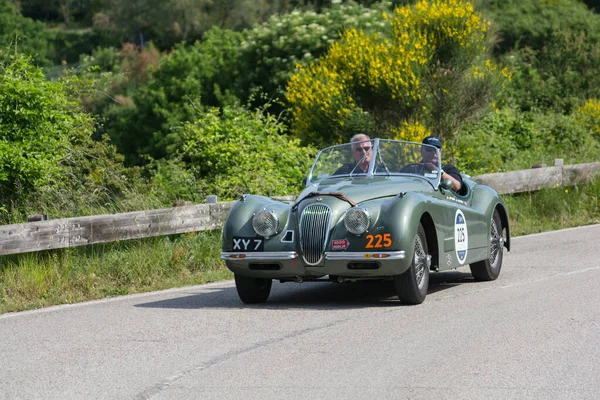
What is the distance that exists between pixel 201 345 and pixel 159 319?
1.44 meters

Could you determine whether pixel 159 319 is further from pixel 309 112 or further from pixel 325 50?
pixel 325 50

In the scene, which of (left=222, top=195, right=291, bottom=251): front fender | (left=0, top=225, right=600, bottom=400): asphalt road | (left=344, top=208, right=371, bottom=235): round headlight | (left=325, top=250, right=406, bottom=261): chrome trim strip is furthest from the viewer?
(left=222, top=195, right=291, bottom=251): front fender

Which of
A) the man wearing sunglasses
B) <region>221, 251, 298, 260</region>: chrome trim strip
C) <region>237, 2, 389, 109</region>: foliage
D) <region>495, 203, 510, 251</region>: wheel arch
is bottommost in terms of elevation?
<region>495, 203, 510, 251</region>: wheel arch

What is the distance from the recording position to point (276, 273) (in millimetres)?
10047

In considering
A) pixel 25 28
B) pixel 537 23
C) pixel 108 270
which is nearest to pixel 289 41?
pixel 537 23

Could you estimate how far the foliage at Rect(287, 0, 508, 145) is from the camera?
26109 millimetres

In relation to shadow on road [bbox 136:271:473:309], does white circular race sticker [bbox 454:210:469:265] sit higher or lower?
higher

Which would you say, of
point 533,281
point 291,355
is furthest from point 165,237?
point 291,355

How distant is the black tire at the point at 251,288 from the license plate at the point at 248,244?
326 millimetres

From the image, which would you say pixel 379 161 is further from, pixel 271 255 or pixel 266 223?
pixel 271 255

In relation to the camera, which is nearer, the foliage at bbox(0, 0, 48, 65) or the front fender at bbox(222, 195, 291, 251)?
the front fender at bbox(222, 195, 291, 251)

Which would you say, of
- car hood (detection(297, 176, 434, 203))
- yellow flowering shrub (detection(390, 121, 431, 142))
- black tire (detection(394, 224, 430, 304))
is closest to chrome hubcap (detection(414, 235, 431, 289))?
black tire (detection(394, 224, 430, 304))

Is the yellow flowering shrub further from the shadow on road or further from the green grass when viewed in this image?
the shadow on road

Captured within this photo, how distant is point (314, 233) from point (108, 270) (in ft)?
11.1
